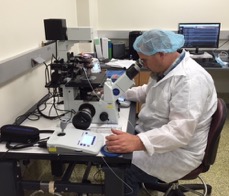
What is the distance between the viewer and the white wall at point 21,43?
5.13 ft

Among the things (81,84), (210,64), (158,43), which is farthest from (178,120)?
(210,64)

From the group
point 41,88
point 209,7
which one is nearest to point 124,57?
point 209,7

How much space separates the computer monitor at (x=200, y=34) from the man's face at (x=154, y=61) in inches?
78.5

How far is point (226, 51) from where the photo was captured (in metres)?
3.53

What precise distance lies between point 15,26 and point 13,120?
2.01ft

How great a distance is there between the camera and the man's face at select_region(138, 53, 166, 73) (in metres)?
1.36

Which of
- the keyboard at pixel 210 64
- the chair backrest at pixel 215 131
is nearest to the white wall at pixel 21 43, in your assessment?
the chair backrest at pixel 215 131

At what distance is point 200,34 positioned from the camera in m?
3.25

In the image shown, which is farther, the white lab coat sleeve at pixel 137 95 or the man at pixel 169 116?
the white lab coat sleeve at pixel 137 95

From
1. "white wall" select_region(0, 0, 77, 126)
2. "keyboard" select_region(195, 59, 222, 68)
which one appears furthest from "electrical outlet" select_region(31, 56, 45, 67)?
"keyboard" select_region(195, 59, 222, 68)

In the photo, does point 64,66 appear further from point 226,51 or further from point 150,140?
point 226,51

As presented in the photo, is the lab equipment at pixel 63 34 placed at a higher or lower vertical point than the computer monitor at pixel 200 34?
higher

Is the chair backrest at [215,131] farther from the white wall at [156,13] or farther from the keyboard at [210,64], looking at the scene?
the white wall at [156,13]

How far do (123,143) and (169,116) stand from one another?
0.30m
